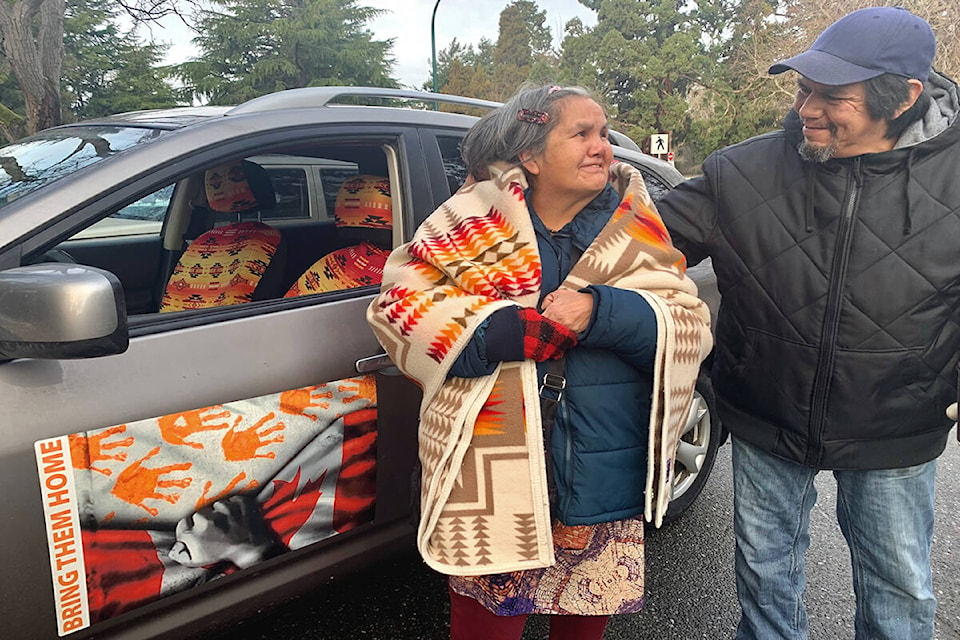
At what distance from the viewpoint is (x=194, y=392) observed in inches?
62.8

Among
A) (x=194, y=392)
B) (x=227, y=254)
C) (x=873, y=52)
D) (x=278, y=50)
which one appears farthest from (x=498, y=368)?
(x=278, y=50)

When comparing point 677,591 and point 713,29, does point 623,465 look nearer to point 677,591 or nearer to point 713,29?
point 677,591

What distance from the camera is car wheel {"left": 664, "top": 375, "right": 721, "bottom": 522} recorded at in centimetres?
279

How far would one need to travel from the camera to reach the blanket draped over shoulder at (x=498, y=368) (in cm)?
141

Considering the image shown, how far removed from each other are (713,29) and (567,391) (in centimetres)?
4082

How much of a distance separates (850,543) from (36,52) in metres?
11.0

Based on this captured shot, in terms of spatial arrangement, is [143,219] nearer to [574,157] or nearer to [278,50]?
[574,157]

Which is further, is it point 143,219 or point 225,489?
point 143,219

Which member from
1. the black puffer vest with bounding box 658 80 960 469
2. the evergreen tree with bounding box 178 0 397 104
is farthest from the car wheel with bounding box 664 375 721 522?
the evergreen tree with bounding box 178 0 397 104

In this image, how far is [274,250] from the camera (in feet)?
7.98

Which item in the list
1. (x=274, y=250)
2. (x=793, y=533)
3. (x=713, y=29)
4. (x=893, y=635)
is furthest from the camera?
(x=713, y=29)

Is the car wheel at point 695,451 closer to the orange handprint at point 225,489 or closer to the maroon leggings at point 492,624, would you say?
the maroon leggings at point 492,624

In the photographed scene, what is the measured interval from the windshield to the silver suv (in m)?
0.01

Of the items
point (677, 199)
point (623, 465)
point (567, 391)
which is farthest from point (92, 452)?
point (677, 199)
